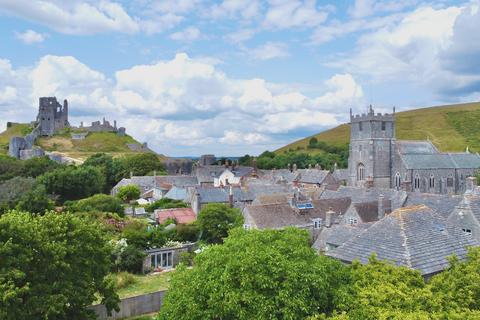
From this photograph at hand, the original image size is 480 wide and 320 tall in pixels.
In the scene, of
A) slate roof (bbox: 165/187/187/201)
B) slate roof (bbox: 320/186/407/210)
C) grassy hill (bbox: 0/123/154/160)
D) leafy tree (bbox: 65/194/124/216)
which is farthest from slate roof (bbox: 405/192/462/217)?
grassy hill (bbox: 0/123/154/160)

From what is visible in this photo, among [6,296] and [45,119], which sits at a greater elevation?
[45,119]

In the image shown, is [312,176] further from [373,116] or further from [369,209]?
[369,209]

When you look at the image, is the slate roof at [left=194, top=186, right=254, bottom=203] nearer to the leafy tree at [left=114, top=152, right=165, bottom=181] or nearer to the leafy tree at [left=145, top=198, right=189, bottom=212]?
the leafy tree at [left=145, top=198, right=189, bottom=212]

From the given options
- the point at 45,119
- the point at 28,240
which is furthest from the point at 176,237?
the point at 45,119

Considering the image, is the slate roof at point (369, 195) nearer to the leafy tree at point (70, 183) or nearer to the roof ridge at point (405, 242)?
the roof ridge at point (405, 242)

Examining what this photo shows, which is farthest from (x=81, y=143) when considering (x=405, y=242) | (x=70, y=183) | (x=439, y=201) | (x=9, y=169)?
(x=405, y=242)

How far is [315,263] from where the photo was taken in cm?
1720

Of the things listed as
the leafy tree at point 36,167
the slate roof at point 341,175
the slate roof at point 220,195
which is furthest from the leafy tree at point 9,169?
the slate roof at point 341,175

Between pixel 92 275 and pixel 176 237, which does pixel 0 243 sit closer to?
pixel 92 275

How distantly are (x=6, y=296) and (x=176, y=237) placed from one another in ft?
99.0

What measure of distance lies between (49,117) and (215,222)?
466ft

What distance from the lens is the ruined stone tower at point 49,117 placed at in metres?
165

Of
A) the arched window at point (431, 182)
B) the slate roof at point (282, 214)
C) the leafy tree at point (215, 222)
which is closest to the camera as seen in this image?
the slate roof at point (282, 214)

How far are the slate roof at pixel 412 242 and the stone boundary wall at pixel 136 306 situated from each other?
42.0 feet
